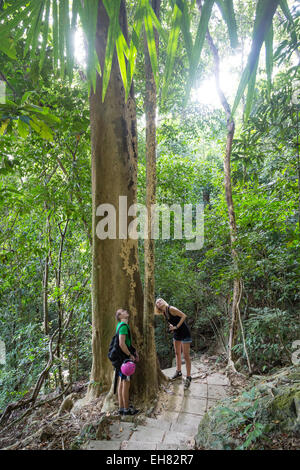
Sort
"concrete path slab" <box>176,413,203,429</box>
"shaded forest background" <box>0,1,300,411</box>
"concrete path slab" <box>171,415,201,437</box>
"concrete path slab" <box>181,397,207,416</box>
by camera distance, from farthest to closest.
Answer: "shaded forest background" <box>0,1,300,411</box>, "concrete path slab" <box>181,397,207,416</box>, "concrete path slab" <box>176,413,203,429</box>, "concrete path slab" <box>171,415,201,437</box>

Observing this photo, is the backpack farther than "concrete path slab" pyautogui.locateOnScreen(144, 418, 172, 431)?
Yes

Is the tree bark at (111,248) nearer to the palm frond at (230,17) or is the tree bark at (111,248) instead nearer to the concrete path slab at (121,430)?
the concrete path slab at (121,430)

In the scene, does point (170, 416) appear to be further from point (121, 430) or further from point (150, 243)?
point (150, 243)

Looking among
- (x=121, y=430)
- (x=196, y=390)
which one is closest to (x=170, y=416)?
(x=121, y=430)

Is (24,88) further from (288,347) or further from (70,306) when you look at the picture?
(288,347)

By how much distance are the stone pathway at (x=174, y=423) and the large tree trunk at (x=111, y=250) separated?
1.59 feet

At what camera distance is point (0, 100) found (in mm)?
1685

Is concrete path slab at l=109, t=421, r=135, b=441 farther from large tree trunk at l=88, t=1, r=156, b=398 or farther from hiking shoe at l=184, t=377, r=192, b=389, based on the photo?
hiking shoe at l=184, t=377, r=192, b=389

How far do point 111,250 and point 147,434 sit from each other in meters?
2.17

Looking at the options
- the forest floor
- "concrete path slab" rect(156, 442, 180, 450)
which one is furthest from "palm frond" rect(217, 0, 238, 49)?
"concrete path slab" rect(156, 442, 180, 450)

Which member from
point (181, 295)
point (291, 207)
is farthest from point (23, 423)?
point (291, 207)

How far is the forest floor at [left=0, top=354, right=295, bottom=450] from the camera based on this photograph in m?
2.67
